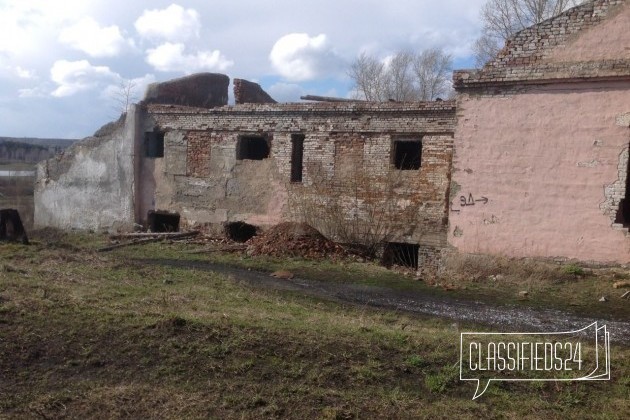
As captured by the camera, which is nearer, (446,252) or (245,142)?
(446,252)

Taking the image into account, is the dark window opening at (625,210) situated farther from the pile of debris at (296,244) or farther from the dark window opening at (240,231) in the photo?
the dark window opening at (240,231)

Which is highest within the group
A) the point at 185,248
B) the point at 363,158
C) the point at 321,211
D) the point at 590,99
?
the point at 590,99

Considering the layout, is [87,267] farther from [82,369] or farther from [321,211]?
[321,211]

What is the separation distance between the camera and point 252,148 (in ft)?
50.9

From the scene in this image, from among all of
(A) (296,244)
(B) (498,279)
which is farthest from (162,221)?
(B) (498,279)

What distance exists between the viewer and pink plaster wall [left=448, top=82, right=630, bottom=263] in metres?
9.91

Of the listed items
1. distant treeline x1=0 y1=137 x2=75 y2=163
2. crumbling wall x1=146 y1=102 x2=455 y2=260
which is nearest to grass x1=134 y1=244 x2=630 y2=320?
crumbling wall x1=146 y1=102 x2=455 y2=260

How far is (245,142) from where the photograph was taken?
15.0 m

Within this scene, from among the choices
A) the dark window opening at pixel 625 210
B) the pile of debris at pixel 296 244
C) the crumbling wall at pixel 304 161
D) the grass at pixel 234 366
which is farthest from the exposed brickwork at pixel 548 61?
the grass at pixel 234 366

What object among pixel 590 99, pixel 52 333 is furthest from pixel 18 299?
pixel 590 99

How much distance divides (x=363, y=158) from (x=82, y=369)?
9.19m

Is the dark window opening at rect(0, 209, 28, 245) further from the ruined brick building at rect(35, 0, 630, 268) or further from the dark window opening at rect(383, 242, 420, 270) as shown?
the dark window opening at rect(383, 242, 420, 270)

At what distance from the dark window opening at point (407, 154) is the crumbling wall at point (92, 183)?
766 cm

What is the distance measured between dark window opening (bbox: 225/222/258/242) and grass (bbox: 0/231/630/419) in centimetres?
797
